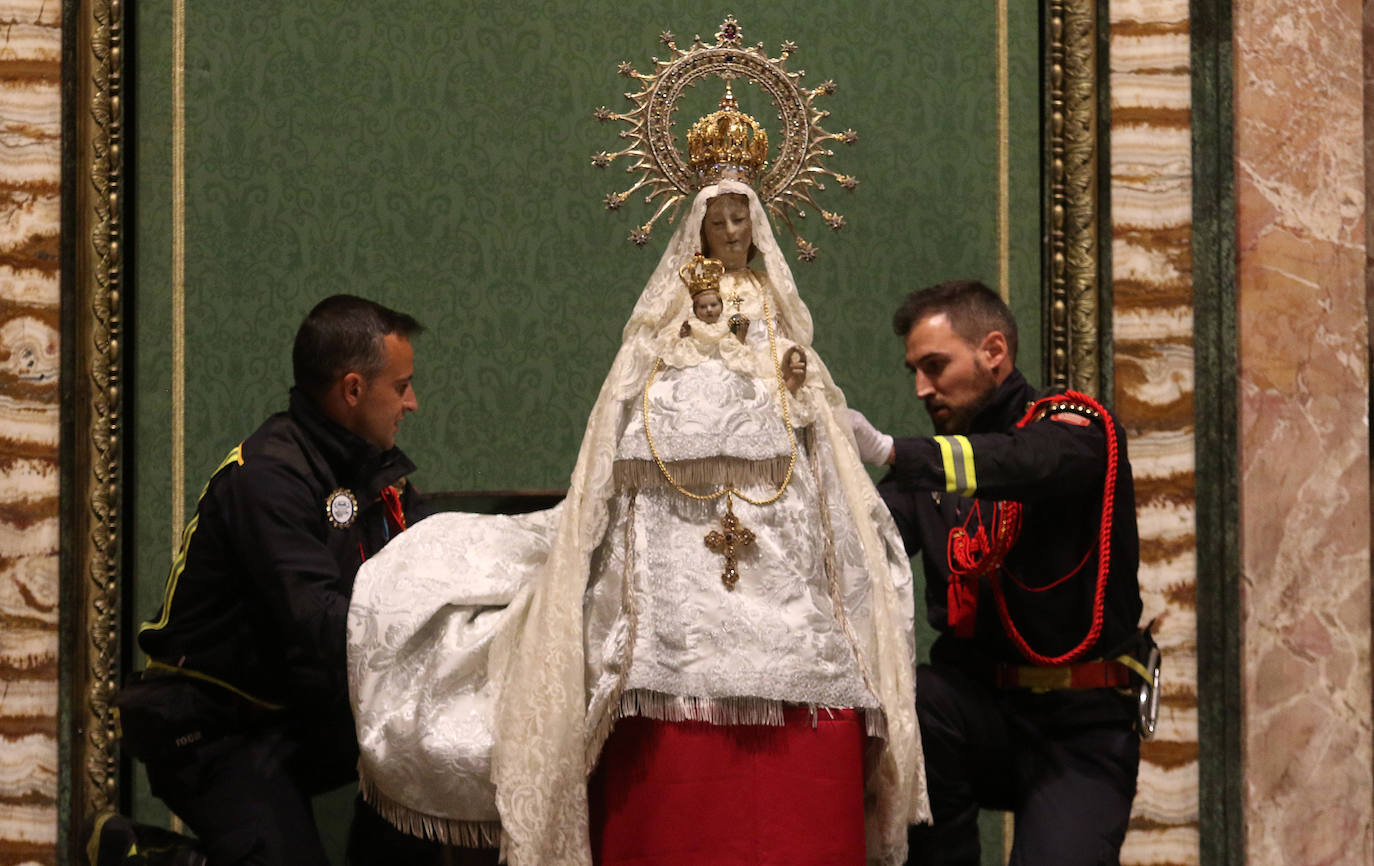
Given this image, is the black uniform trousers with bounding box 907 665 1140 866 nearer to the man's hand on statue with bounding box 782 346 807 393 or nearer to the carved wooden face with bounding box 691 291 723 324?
the man's hand on statue with bounding box 782 346 807 393

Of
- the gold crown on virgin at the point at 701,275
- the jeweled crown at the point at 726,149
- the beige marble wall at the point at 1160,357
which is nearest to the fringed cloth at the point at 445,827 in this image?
the gold crown on virgin at the point at 701,275

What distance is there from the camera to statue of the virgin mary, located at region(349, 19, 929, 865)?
3.18m

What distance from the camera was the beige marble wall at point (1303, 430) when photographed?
4.85m

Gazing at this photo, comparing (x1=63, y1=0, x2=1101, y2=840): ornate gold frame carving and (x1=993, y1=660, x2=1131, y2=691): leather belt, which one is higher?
(x1=63, y1=0, x2=1101, y2=840): ornate gold frame carving

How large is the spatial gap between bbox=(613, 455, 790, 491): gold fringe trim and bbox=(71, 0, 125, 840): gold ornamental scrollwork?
2.13 m

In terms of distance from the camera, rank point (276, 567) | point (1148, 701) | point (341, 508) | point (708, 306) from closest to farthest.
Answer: point (708, 306), point (276, 567), point (1148, 701), point (341, 508)

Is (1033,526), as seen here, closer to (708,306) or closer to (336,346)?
(708,306)

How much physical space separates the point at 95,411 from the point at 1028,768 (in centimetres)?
280

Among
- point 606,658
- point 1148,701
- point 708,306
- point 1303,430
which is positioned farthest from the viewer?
point 1303,430

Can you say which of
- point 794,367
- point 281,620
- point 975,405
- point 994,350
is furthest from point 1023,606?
point 281,620

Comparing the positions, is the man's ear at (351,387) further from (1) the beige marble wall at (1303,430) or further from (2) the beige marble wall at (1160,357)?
(1) the beige marble wall at (1303,430)

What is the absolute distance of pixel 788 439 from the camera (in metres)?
3.37

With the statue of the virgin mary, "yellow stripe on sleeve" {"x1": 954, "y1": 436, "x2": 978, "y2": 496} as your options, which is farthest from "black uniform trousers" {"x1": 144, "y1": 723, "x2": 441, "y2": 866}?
"yellow stripe on sleeve" {"x1": 954, "y1": 436, "x2": 978, "y2": 496}

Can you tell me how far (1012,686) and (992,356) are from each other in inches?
31.1
